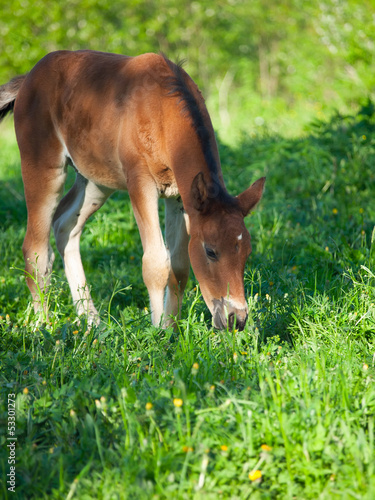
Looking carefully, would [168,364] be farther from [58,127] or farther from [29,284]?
[58,127]

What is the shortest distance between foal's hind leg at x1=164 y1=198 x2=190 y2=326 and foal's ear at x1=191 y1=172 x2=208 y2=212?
2.72 feet

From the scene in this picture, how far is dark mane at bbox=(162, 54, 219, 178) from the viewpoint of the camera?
3.64 m

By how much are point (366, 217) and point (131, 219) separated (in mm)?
2434

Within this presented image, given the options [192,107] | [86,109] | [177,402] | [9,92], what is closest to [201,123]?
[192,107]

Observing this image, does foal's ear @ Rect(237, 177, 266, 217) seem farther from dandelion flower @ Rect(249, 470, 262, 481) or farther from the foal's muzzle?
dandelion flower @ Rect(249, 470, 262, 481)

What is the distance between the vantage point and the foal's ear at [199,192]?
334cm

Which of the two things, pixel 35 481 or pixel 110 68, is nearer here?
pixel 35 481

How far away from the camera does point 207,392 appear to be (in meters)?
2.69

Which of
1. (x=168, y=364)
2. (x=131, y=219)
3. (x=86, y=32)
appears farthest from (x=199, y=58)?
(x=168, y=364)

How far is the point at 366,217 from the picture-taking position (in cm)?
549

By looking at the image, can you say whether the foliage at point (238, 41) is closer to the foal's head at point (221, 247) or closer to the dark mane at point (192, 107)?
the dark mane at point (192, 107)

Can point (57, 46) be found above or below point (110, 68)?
below

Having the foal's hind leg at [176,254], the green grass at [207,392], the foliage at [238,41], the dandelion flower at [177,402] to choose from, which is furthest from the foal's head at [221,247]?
the foliage at [238,41]

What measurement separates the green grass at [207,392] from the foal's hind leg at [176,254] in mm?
160
